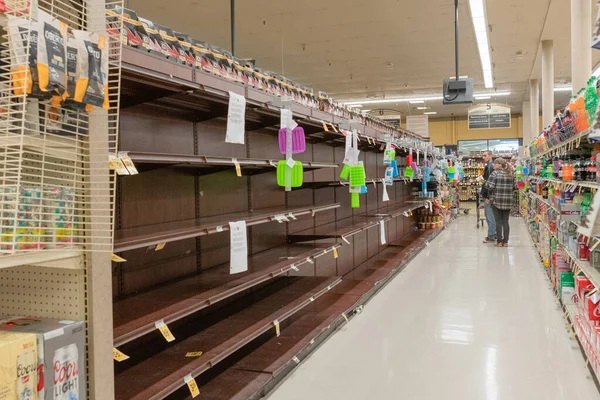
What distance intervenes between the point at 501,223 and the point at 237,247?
7.88 metres

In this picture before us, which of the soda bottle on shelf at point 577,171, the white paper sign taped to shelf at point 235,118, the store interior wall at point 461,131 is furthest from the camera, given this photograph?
the store interior wall at point 461,131

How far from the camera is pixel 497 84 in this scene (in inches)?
648

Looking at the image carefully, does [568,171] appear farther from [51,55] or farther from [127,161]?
[51,55]

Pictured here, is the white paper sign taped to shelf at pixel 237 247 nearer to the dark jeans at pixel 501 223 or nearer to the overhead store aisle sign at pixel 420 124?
the dark jeans at pixel 501 223

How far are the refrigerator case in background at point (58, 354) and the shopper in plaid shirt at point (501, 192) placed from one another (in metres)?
8.52

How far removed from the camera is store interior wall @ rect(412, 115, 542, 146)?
24219mm

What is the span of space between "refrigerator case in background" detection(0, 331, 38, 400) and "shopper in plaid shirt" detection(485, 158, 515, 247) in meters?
8.74

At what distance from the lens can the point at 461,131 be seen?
24.9 metres

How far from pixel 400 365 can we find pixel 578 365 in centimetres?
129

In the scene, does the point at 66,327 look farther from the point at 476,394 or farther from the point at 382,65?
the point at 382,65

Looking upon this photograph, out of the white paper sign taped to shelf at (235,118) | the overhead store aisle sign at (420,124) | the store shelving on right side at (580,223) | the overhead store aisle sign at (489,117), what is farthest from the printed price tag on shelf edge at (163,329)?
the overhead store aisle sign at (420,124)

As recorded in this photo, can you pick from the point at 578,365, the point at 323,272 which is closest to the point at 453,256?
the point at 323,272

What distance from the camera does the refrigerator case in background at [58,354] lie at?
151 cm

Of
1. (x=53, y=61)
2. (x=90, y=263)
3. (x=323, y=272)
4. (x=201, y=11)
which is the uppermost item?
(x=201, y=11)
